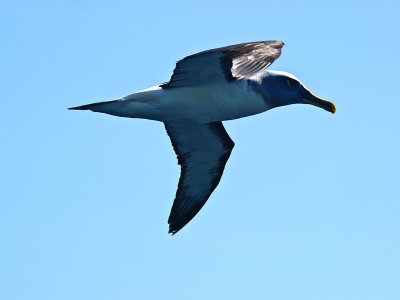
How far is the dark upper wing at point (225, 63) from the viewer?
17312 mm

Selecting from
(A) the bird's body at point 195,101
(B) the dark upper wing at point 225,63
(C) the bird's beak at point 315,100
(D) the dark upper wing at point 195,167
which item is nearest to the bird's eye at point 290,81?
(C) the bird's beak at point 315,100

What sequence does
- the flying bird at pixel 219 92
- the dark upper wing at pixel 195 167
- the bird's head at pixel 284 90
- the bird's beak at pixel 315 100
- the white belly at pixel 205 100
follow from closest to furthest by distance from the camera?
the flying bird at pixel 219 92 < the white belly at pixel 205 100 < the bird's head at pixel 284 90 < the bird's beak at pixel 315 100 < the dark upper wing at pixel 195 167

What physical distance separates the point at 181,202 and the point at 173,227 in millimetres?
548

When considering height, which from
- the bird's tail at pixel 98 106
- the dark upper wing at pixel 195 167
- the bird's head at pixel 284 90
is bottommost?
the dark upper wing at pixel 195 167

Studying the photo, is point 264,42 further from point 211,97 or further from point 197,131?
point 197,131

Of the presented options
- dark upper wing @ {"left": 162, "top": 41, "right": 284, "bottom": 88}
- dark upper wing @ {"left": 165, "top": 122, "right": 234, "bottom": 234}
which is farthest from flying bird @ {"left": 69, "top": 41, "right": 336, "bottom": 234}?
dark upper wing @ {"left": 165, "top": 122, "right": 234, "bottom": 234}

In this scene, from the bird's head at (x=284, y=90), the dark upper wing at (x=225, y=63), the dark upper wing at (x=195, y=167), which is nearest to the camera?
the dark upper wing at (x=225, y=63)

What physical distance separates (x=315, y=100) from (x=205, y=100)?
7.18 ft

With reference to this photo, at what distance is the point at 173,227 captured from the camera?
21.6 metres

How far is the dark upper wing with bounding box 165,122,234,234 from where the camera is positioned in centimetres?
2141

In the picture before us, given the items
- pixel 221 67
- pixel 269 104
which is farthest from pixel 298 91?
pixel 221 67

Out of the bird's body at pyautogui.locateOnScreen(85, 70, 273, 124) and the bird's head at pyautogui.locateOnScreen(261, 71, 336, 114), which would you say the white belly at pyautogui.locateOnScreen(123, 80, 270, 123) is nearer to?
the bird's body at pyautogui.locateOnScreen(85, 70, 273, 124)

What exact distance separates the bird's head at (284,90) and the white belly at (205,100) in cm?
23

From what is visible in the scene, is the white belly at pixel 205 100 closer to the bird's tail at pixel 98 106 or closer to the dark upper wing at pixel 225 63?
the dark upper wing at pixel 225 63
